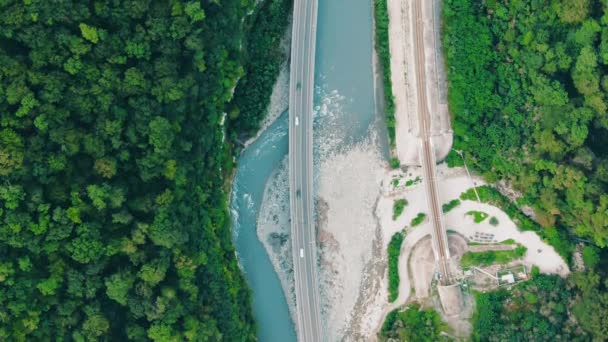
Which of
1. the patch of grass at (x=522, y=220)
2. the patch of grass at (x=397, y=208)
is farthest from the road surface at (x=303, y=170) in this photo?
the patch of grass at (x=522, y=220)

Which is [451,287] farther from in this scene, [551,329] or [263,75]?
[263,75]

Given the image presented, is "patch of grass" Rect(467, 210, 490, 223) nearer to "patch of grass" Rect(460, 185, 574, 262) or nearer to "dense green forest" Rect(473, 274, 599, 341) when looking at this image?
"patch of grass" Rect(460, 185, 574, 262)

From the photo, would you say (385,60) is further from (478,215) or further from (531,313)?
(531,313)

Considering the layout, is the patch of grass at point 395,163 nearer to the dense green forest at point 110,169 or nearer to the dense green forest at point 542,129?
the dense green forest at point 542,129

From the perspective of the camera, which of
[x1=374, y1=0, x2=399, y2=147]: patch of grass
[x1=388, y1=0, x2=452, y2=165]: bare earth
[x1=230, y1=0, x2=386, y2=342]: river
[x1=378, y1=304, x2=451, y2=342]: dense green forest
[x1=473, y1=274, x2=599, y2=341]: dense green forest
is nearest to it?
[x1=473, y1=274, x2=599, y2=341]: dense green forest

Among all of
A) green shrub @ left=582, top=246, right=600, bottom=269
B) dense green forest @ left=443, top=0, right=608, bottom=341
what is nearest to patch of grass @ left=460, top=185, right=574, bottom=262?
dense green forest @ left=443, top=0, right=608, bottom=341

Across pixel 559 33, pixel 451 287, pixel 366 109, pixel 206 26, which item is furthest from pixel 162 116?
pixel 559 33
